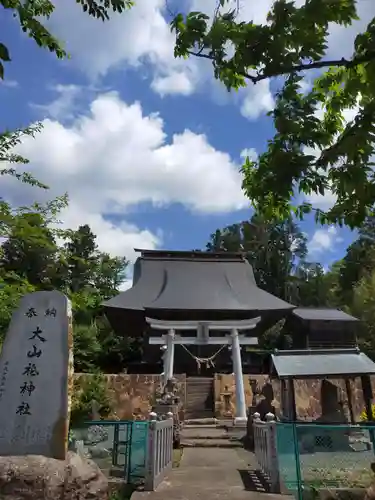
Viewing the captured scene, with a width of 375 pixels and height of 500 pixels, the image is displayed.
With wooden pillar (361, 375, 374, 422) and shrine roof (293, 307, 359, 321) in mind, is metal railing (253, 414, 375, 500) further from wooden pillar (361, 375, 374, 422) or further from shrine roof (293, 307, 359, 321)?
shrine roof (293, 307, 359, 321)

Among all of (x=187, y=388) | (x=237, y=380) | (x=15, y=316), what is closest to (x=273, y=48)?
(x=15, y=316)

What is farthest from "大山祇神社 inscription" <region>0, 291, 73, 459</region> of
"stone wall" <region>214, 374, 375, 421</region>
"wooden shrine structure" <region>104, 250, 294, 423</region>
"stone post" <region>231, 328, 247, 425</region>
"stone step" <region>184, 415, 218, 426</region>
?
"stone wall" <region>214, 374, 375, 421</region>

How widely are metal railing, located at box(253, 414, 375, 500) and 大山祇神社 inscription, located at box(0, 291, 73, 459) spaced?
10.5ft

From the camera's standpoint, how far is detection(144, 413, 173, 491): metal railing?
607cm

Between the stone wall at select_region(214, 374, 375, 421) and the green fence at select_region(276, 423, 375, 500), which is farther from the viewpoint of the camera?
the stone wall at select_region(214, 374, 375, 421)

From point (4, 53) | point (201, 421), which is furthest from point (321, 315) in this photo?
point (4, 53)

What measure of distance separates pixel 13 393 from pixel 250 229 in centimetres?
3822

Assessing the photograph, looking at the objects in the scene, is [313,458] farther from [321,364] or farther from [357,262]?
[357,262]

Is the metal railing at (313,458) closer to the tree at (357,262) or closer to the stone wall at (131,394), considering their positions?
the stone wall at (131,394)

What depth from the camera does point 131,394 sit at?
14.9 m

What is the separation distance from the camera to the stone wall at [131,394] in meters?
14.6

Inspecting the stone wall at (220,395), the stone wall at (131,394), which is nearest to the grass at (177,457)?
the stone wall at (220,395)

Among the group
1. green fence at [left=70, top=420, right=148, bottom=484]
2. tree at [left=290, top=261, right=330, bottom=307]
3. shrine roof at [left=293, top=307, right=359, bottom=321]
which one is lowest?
green fence at [left=70, top=420, right=148, bottom=484]

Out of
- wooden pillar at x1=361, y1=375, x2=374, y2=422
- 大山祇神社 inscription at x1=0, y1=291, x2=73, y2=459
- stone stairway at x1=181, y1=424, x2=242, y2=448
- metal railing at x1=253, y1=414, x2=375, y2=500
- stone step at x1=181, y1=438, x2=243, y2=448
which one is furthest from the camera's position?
wooden pillar at x1=361, y1=375, x2=374, y2=422
